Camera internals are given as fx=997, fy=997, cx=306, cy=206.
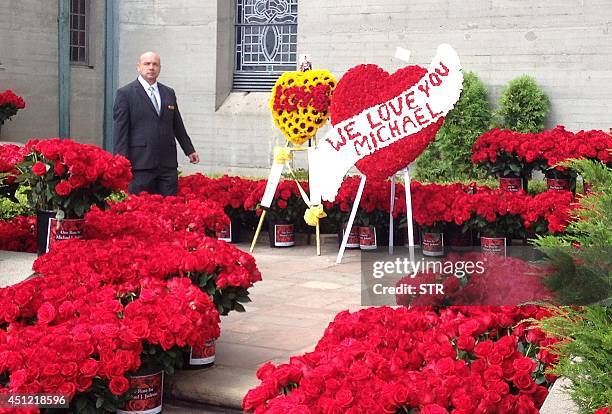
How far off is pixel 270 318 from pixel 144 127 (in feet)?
8.80

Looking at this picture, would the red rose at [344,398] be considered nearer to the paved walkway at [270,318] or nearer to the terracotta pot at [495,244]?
the paved walkway at [270,318]

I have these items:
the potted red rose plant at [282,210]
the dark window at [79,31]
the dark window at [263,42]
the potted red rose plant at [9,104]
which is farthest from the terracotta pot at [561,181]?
the dark window at [79,31]

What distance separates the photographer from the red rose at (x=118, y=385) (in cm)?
378

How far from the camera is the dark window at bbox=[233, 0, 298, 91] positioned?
14.9m

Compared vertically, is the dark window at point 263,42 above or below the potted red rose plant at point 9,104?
above

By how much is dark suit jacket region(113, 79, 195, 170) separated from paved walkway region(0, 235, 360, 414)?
1.28 metres

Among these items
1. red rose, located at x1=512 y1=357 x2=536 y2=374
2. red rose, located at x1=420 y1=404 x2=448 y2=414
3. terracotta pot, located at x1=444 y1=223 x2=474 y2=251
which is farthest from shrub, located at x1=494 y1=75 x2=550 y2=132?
red rose, located at x1=420 y1=404 x2=448 y2=414

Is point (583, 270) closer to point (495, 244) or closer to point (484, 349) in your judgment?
point (484, 349)

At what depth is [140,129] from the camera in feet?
27.0

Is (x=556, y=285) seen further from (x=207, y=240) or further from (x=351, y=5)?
(x=351, y=5)

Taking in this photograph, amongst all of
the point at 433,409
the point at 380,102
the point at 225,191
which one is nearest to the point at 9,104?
the point at 225,191

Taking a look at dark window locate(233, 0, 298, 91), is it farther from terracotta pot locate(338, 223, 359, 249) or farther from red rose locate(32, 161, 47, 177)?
red rose locate(32, 161, 47, 177)

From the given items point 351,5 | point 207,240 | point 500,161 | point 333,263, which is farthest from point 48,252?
point 351,5

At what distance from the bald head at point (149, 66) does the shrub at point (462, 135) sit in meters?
5.42
